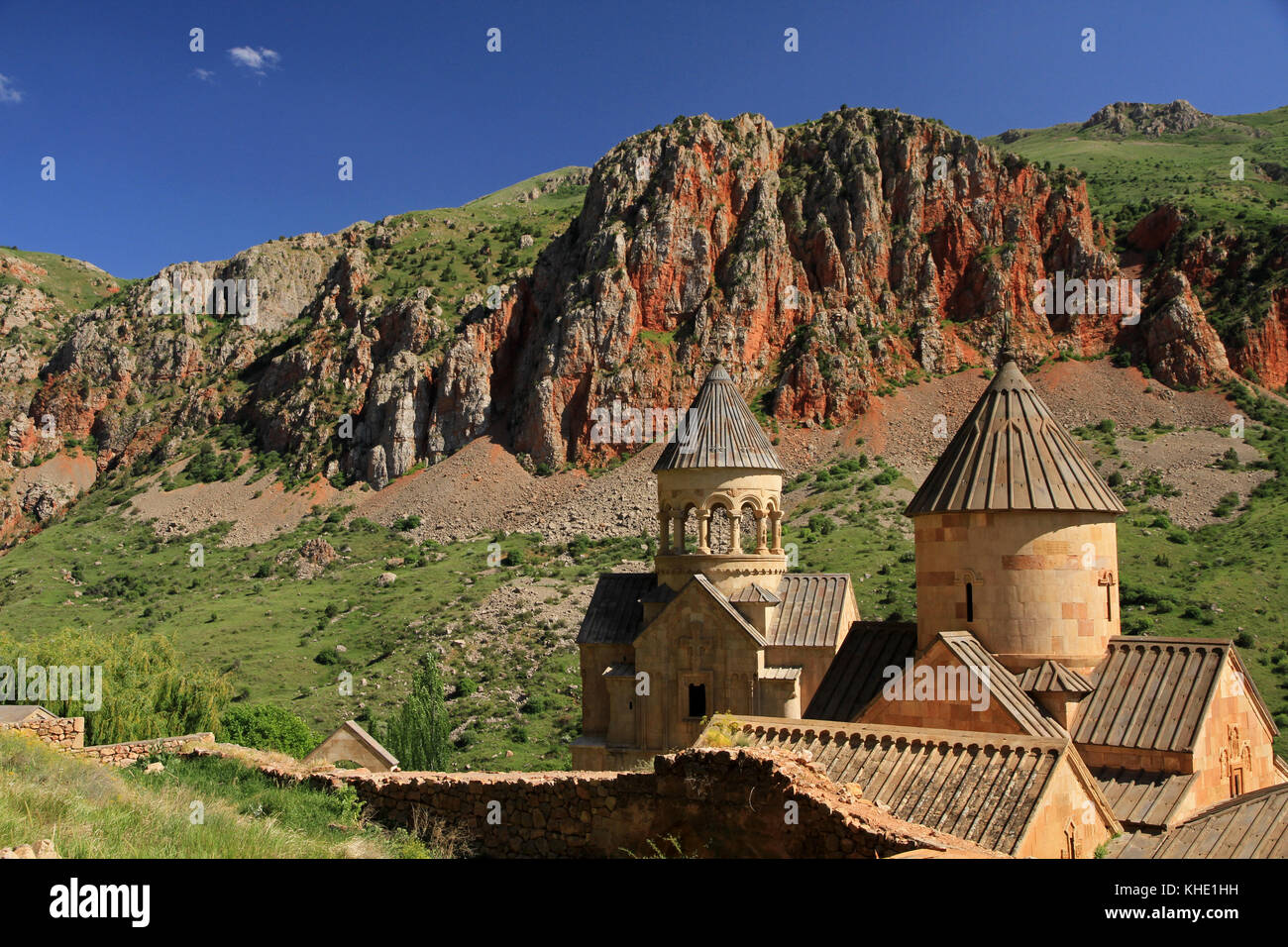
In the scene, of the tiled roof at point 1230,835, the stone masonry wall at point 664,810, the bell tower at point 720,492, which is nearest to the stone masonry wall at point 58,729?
the stone masonry wall at point 664,810

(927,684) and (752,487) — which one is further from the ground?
(752,487)

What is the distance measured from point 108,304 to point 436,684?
96.3 meters

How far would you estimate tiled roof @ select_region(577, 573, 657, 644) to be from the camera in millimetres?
20102

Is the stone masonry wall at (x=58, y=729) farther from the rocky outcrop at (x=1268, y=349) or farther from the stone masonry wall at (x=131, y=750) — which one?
the rocky outcrop at (x=1268, y=349)

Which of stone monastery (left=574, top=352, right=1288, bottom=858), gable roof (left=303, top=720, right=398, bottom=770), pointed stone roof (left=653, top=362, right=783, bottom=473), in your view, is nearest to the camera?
stone monastery (left=574, top=352, right=1288, bottom=858)

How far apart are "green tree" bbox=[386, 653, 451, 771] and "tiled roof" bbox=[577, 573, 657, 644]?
8006 mm

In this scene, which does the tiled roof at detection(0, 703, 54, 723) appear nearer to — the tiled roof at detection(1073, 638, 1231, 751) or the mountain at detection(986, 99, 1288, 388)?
the tiled roof at detection(1073, 638, 1231, 751)

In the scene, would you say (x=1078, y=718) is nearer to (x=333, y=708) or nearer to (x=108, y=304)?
(x=333, y=708)

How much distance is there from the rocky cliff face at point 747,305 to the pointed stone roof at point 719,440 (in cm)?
4469

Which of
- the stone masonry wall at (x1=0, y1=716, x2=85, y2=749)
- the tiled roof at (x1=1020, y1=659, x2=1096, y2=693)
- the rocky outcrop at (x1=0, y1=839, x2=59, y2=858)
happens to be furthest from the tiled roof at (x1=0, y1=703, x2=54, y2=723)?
the tiled roof at (x1=1020, y1=659, x2=1096, y2=693)

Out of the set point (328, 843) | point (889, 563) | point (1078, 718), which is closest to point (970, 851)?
point (328, 843)

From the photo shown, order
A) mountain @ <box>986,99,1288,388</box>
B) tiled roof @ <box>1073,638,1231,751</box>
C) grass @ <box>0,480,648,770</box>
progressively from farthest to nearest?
mountain @ <box>986,99,1288,388</box> < grass @ <box>0,480,648,770</box> < tiled roof @ <box>1073,638,1231,751</box>

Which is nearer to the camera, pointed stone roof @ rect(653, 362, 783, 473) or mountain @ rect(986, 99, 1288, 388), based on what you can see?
pointed stone roof @ rect(653, 362, 783, 473)
